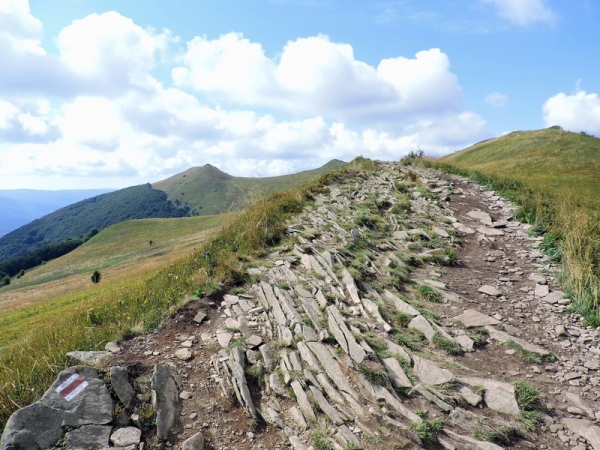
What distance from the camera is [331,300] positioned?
817 centimetres

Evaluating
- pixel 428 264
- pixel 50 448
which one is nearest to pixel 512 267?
pixel 428 264

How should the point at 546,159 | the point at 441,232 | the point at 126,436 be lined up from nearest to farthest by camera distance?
1. the point at 126,436
2. the point at 441,232
3. the point at 546,159

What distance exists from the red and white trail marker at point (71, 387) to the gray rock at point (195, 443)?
1.83m

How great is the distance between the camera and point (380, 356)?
634 cm

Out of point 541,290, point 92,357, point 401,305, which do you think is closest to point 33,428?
point 92,357

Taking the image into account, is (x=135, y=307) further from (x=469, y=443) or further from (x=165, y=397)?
(x=469, y=443)

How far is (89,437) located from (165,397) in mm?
1073

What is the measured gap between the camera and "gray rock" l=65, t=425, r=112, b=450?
15.0 feet

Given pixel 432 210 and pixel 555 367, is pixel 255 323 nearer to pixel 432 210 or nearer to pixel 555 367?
pixel 555 367

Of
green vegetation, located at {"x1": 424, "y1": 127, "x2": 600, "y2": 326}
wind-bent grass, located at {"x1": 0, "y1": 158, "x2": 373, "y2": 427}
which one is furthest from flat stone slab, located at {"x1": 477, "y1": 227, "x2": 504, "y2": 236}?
wind-bent grass, located at {"x1": 0, "y1": 158, "x2": 373, "y2": 427}

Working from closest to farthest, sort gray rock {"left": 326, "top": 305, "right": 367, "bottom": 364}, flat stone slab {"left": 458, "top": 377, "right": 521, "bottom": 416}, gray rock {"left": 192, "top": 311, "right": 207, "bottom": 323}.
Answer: flat stone slab {"left": 458, "top": 377, "right": 521, "bottom": 416} < gray rock {"left": 326, "top": 305, "right": 367, "bottom": 364} < gray rock {"left": 192, "top": 311, "right": 207, "bottom": 323}

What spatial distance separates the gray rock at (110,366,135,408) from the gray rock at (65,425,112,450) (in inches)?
18.4

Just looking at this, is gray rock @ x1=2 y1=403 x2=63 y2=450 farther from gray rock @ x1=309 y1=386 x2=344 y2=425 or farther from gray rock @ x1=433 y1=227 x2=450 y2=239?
gray rock @ x1=433 y1=227 x2=450 y2=239

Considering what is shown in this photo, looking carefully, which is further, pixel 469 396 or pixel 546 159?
pixel 546 159
